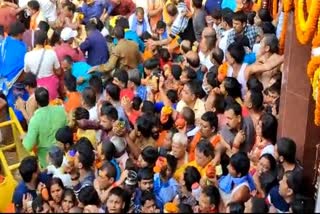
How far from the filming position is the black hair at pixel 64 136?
7559mm

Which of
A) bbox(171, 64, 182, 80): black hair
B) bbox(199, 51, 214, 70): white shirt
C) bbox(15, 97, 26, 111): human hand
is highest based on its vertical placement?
bbox(171, 64, 182, 80): black hair

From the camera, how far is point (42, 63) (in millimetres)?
9258

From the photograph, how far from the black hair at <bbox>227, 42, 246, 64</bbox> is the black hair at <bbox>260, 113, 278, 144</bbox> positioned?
1273 millimetres

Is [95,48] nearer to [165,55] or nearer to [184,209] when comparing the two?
[165,55]

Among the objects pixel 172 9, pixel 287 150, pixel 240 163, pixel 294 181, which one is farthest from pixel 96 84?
pixel 294 181

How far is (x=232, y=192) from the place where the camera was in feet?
21.4

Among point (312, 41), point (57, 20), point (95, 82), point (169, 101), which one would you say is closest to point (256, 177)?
point (312, 41)

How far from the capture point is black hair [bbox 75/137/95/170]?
6.92m

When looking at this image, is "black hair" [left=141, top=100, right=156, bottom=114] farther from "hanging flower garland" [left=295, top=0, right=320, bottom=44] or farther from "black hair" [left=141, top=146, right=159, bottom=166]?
"hanging flower garland" [left=295, top=0, right=320, bottom=44]

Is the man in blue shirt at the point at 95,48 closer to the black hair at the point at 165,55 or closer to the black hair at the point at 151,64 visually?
the black hair at the point at 165,55

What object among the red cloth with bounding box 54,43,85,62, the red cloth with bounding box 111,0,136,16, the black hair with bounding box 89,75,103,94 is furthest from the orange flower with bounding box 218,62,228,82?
the red cloth with bounding box 111,0,136,16

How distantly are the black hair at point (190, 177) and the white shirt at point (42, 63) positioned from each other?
10.4 feet

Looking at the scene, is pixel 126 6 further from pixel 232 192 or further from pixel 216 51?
pixel 232 192

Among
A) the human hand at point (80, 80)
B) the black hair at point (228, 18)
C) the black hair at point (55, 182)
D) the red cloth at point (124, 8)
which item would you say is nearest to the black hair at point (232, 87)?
the black hair at point (228, 18)
